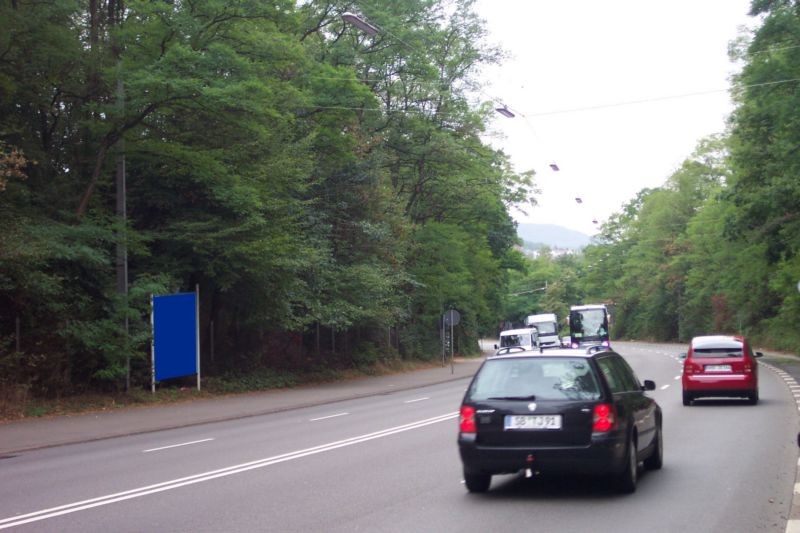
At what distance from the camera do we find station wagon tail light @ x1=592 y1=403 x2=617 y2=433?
9.40 meters

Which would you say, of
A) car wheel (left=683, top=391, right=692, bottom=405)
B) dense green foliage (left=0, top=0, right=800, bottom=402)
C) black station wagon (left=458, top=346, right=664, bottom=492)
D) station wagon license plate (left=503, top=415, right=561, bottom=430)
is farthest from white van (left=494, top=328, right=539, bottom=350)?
station wagon license plate (left=503, top=415, right=561, bottom=430)

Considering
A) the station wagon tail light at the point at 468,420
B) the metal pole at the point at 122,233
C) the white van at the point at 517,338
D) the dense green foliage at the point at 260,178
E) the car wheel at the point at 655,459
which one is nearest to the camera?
the station wagon tail light at the point at 468,420

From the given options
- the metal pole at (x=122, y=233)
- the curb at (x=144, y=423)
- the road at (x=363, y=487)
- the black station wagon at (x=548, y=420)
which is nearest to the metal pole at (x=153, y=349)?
the metal pole at (x=122, y=233)

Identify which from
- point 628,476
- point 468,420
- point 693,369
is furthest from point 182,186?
point 628,476

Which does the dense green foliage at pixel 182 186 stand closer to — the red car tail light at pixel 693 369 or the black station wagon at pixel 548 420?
the red car tail light at pixel 693 369

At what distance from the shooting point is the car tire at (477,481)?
9.97 meters

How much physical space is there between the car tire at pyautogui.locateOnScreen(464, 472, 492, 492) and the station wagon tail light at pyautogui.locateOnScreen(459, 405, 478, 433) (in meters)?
0.50

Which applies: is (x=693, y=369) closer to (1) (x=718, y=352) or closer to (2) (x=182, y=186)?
(1) (x=718, y=352)

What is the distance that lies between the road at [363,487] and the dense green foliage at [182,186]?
246 inches

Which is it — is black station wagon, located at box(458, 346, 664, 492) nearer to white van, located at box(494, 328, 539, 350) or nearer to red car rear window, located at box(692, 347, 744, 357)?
red car rear window, located at box(692, 347, 744, 357)

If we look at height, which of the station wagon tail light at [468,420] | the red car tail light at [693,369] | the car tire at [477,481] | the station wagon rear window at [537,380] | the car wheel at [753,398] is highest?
the station wagon rear window at [537,380]

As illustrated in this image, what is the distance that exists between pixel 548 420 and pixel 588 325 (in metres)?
49.3

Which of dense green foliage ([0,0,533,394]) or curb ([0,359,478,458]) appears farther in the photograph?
dense green foliage ([0,0,533,394])

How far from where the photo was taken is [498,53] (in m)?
46.6
